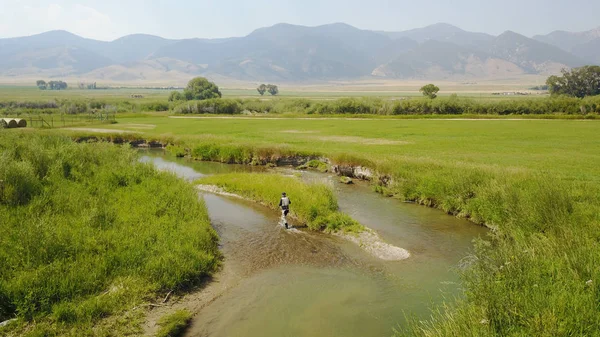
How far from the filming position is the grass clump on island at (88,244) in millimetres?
11914

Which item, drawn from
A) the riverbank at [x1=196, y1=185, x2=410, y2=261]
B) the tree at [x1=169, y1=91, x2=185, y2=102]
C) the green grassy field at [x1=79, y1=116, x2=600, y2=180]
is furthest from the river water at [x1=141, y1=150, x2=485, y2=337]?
the tree at [x1=169, y1=91, x2=185, y2=102]

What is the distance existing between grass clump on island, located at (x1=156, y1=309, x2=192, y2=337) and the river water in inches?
10.3

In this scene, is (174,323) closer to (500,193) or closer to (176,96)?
(500,193)

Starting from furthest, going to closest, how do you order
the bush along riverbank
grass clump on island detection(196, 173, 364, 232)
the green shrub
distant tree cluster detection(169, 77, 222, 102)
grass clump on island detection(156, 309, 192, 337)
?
1. distant tree cluster detection(169, 77, 222, 102)
2. the green shrub
3. grass clump on island detection(196, 173, 364, 232)
4. grass clump on island detection(156, 309, 192, 337)
5. the bush along riverbank

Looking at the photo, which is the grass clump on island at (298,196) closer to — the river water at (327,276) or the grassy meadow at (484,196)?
the grassy meadow at (484,196)

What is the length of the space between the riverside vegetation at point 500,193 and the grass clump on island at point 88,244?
29.1 ft

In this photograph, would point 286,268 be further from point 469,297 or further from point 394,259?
point 469,297

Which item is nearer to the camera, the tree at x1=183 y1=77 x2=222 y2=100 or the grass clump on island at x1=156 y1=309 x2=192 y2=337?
the grass clump on island at x1=156 y1=309 x2=192 y2=337

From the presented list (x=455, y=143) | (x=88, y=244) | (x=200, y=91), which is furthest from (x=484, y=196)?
(x=200, y=91)

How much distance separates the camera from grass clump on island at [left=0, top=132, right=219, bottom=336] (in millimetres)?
11914

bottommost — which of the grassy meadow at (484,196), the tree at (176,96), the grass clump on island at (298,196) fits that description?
the grass clump on island at (298,196)

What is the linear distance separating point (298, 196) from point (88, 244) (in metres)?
12.6

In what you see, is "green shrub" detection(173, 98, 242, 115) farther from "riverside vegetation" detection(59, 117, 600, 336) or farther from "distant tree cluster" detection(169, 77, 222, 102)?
"riverside vegetation" detection(59, 117, 600, 336)

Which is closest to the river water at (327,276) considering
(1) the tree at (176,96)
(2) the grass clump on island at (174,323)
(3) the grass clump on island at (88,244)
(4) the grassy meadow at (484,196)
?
(2) the grass clump on island at (174,323)
